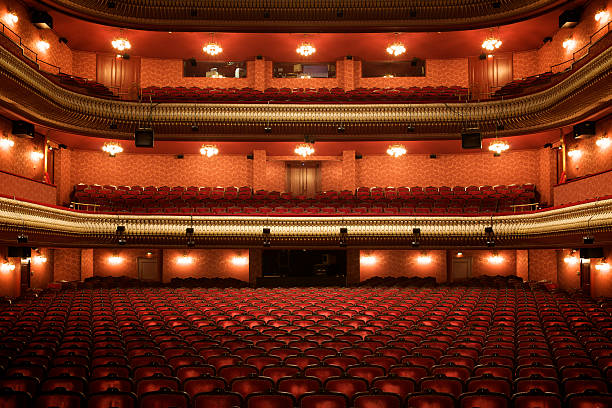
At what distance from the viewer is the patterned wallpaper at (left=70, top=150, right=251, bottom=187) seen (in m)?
20.4

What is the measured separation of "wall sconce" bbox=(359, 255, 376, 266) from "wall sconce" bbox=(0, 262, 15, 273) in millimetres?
11940

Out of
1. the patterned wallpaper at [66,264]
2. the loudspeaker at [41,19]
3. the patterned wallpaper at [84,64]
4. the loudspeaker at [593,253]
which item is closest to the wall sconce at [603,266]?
the loudspeaker at [593,253]

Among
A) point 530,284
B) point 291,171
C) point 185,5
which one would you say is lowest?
point 530,284

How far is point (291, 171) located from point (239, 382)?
54.9ft

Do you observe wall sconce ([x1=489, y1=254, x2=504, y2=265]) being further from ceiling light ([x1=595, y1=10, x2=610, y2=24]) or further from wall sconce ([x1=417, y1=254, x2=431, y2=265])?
ceiling light ([x1=595, y1=10, x2=610, y2=24])

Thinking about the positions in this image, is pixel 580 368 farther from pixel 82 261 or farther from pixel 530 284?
pixel 82 261

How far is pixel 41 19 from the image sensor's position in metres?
16.9

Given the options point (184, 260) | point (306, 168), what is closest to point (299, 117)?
point (306, 168)

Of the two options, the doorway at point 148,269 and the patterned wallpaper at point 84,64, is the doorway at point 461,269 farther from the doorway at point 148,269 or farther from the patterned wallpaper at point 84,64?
the patterned wallpaper at point 84,64

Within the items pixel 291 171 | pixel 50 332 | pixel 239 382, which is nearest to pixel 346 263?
pixel 291 171

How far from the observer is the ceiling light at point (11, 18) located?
1589cm

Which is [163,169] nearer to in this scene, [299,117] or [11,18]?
[299,117]

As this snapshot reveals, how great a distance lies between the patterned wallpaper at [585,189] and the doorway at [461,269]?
4.02m

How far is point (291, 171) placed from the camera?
21.7 meters
